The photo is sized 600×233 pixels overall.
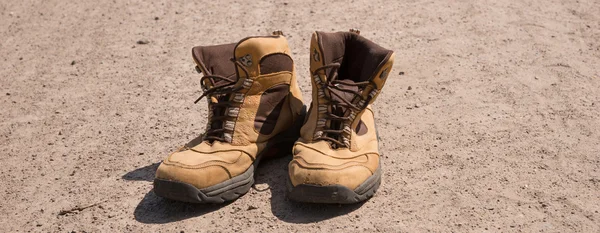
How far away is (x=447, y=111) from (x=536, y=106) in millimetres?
537

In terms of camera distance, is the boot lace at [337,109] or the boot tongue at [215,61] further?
the boot tongue at [215,61]

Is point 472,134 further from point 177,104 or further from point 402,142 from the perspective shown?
point 177,104

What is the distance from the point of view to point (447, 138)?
4180 mm

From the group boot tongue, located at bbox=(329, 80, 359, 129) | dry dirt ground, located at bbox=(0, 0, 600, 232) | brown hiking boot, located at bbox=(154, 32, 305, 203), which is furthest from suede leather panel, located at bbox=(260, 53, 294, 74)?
dry dirt ground, located at bbox=(0, 0, 600, 232)

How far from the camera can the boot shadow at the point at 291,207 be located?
11.5ft

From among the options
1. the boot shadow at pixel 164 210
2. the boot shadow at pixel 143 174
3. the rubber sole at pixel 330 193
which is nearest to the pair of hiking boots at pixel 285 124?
the rubber sole at pixel 330 193

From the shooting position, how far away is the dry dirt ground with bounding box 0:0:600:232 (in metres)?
3.56

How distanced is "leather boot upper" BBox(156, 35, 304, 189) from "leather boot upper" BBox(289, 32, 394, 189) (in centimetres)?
19

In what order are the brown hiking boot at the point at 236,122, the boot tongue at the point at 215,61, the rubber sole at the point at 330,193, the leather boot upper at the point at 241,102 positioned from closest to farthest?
the rubber sole at the point at 330,193, the brown hiking boot at the point at 236,122, the leather boot upper at the point at 241,102, the boot tongue at the point at 215,61

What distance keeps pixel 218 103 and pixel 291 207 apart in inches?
26.5

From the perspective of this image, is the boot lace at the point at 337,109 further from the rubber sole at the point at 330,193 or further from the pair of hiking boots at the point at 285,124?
the rubber sole at the point at 330,193

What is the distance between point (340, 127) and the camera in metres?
3.69

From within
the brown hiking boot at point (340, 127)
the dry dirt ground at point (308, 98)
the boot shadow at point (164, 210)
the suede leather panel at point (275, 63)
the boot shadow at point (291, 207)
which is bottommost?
the dry dirt ground at point (308, 98)

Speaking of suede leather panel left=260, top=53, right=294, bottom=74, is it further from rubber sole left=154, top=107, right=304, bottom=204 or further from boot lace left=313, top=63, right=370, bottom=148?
rubber sole left=154, top=107, right=304, bottom=204
